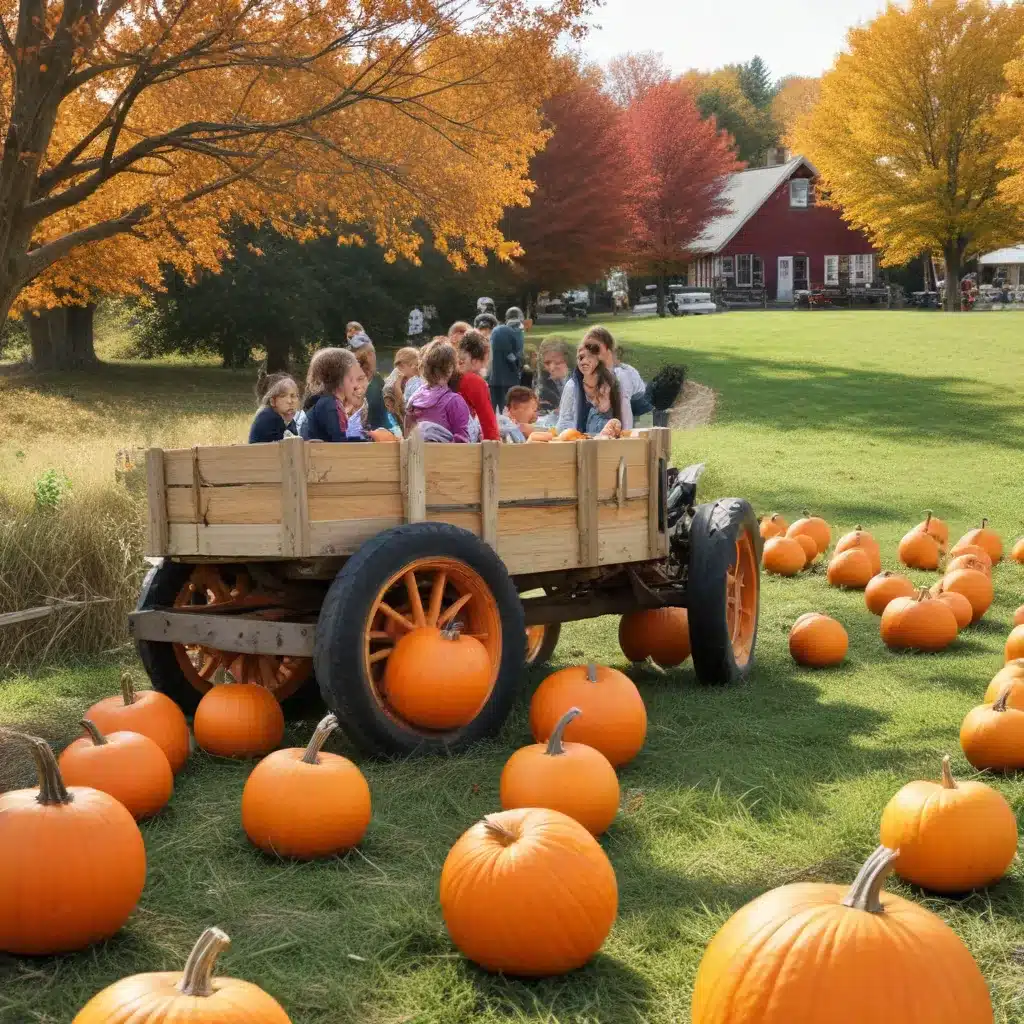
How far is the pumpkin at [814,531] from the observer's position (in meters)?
9.72

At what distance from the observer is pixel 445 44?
11.2 metres

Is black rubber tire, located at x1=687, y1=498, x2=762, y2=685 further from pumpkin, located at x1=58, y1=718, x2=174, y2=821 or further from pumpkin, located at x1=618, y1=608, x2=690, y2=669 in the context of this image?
pumpkin, located at x1=58, y1=718, x2=174, y2=821

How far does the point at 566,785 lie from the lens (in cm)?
389

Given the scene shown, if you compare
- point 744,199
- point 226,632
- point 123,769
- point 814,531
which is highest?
point 744,199

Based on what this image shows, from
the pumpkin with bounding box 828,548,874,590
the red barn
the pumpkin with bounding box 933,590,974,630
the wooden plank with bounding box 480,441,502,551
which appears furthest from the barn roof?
the wooden plank with bounding box 480,441,502,551

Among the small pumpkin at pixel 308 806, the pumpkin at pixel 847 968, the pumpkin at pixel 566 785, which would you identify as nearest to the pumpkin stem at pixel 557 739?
the pumpkin at pixel 566 785

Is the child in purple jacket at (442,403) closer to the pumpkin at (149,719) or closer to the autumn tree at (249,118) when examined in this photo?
the pumpkin at (149,719)

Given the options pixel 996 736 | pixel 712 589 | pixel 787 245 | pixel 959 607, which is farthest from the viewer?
pixel 787 245

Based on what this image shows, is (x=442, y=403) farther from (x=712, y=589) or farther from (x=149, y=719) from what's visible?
(x=149, y=719)

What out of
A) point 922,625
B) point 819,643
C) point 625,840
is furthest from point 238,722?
point 922,625

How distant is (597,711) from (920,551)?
5.33 metres

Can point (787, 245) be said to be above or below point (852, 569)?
above

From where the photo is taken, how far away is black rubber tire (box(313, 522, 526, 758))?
448 cm

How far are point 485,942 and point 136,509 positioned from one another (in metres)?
5.50
